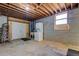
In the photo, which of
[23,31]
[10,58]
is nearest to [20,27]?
[23,31]

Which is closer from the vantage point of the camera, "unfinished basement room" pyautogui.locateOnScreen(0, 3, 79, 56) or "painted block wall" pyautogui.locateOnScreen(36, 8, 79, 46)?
"unfinished basement room" pyautogui.locateOnScreen(0, 3, 79, 56)

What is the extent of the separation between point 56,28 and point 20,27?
50.4 inches

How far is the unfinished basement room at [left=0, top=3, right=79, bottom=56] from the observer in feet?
5.61

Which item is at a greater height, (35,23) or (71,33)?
(35,23)

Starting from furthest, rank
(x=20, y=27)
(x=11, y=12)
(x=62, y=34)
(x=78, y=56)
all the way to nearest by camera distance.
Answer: (x=62, y=34) < (x=20, y=27) < (x=11, y=12) < (x=78, y=56)

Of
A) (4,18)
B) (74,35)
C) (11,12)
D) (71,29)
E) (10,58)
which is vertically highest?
(11,12)

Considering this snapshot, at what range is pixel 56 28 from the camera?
2662 millimetres

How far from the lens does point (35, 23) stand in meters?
2.37

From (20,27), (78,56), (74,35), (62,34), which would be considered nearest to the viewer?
(78,56)

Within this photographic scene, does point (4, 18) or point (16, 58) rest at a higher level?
point (4, 18)

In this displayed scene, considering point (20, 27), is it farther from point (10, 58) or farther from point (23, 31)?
point (10, 58)

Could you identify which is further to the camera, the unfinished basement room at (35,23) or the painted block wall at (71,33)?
the painted block wall at (71,33)

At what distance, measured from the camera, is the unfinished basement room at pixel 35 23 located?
5.61ft

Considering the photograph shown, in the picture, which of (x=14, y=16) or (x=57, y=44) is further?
(x=57, y=44)
